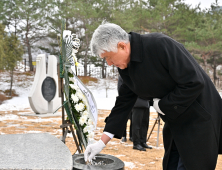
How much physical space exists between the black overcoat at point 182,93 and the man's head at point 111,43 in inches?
2.6

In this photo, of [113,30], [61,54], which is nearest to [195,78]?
[113,30]

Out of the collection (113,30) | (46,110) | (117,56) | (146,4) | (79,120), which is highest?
(146,4)

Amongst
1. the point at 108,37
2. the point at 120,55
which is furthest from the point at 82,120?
the point at 108,37

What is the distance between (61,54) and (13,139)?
1.54 m

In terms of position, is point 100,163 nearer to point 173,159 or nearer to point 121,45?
point 173,159

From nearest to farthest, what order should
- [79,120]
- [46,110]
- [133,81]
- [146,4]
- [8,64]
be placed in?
[133,81] → [79,120] → [46,110] → [8,64] → [146,4]

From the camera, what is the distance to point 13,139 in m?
1.94

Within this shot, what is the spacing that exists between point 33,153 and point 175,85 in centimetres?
101

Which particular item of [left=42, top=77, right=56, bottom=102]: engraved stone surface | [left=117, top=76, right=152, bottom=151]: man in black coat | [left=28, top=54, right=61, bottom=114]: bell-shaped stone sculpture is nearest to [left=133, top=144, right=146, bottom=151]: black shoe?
[left=117, top=76, right=152, bottom=151]: man in black coat

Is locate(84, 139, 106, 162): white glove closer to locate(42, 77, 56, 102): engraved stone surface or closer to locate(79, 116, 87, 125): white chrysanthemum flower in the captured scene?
locate(79, 116, 87, 125): white chrysanthemum flower

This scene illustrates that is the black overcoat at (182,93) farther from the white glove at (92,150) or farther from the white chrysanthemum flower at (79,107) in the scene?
the white chrysanthemum flower at (79,107)

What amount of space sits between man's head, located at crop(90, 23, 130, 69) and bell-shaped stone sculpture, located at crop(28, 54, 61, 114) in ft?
27.8

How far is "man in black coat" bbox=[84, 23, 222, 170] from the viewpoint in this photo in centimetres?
167

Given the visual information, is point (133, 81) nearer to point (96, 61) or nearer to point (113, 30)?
point (113, 30)
